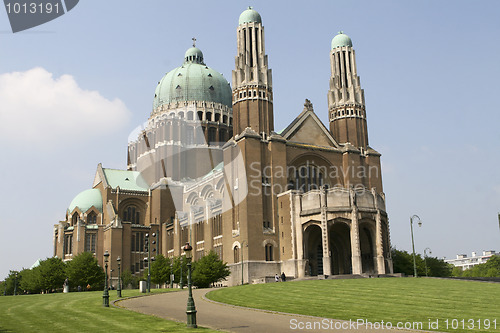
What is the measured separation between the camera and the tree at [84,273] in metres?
66.2

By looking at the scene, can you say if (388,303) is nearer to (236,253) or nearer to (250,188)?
(250,188)

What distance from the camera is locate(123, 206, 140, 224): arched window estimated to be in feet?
292

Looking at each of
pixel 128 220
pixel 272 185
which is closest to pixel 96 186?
pixel 128 220

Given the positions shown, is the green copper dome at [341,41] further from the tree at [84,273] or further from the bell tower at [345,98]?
the tree at [84,273]

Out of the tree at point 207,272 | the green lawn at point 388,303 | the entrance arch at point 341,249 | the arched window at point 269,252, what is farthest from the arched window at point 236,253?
the green lawn at point 388,303

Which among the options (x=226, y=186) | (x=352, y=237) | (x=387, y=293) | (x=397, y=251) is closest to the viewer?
(x=387, y=293)

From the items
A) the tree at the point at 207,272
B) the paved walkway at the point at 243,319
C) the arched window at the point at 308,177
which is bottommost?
the paved walkway at the point at 243,319

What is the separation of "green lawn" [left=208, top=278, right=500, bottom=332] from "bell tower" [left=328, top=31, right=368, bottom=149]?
3680 centimetres

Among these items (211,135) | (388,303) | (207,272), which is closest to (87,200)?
(211,135)

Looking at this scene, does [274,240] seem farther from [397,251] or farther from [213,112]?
[213,112]

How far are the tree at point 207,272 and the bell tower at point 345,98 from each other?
26.5 metres

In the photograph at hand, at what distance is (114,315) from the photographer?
78.9 feet

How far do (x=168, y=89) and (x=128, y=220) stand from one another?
85.4 ft

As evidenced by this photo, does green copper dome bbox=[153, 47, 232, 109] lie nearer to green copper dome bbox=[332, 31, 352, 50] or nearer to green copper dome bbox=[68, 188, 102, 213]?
green copper dome bbox=[68, 188, 102, 213]
